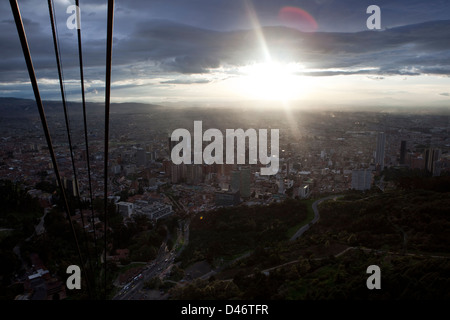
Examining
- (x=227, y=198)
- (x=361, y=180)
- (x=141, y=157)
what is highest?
(x=141, y=157)

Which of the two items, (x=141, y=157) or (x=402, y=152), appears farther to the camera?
(x=141, y=157)

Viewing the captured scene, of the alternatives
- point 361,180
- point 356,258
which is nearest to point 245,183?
point 361,180

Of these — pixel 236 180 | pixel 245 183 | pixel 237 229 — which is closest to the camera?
pixel 237 229

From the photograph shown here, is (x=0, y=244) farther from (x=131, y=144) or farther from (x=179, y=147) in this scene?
(x=131, y=144)

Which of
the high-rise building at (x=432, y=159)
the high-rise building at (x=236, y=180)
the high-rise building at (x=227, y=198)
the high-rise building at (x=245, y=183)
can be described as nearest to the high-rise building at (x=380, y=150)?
Answer: the high-rise building at (x=432, y=159)

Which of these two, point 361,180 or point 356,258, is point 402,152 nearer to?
point 361,180

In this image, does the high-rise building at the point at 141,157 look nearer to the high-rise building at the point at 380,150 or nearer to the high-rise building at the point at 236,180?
the high-rise building at the point at 236,180
